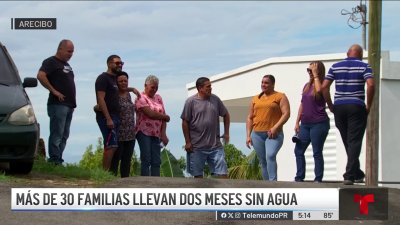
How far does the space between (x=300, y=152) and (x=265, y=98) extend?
87 cm

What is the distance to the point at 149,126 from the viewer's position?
11680 mm

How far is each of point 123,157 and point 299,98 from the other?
351 inches

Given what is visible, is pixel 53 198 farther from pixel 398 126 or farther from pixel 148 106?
pixel 398 126

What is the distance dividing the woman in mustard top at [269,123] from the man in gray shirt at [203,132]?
438 mm

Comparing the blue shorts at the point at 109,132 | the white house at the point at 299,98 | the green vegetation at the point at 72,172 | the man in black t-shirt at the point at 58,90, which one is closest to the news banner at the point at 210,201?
the green vegetation at the point at 72,172

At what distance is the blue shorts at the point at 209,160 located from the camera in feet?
37.9

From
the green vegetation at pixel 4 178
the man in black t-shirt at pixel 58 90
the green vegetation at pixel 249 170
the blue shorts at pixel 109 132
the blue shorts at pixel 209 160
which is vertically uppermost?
the man in black t-shirt at pixel 58 90

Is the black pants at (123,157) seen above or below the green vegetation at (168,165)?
above

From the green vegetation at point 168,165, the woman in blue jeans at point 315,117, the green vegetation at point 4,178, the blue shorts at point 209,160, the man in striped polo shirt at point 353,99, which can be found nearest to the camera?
the green vegetation at point 4,178

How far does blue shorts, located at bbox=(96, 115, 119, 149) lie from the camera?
1138cm

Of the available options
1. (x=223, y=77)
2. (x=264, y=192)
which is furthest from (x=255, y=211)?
(x=223, y=77)

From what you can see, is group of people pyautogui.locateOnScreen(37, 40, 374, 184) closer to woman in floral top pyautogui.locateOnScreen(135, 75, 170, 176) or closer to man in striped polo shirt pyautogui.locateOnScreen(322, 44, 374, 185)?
woman in floral top pyautogui.locateOnScreen(135, 75, 170, 176)

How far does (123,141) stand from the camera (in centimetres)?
1166

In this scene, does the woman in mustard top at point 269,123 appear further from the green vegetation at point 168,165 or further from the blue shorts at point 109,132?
the green vegetation at point 168,165
